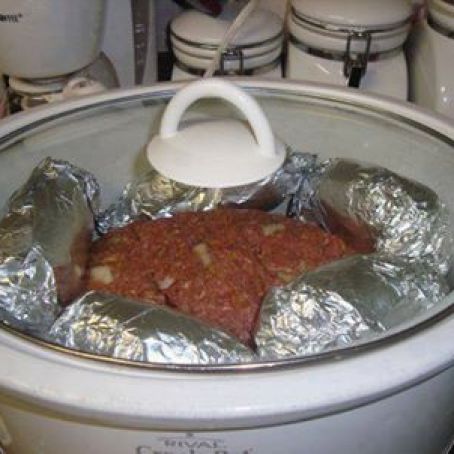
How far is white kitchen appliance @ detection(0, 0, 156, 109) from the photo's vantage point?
3.33ft

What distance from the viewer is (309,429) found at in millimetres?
506

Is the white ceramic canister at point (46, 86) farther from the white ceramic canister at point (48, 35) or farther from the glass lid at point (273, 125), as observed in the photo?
the glass lid at point (273, 125)

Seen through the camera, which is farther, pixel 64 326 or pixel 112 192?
pixel 112 192

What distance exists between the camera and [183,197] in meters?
0.83

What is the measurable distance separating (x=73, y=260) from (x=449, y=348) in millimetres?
385

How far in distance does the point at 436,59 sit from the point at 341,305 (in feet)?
2.31

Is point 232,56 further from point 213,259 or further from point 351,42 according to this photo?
point 213,259

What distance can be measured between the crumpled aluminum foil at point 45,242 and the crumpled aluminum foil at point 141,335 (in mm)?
37

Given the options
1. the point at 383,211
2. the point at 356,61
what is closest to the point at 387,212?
the point at 383,211

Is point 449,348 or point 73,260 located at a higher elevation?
point 449,348

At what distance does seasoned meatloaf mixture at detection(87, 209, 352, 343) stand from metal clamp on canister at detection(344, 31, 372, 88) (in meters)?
0.37

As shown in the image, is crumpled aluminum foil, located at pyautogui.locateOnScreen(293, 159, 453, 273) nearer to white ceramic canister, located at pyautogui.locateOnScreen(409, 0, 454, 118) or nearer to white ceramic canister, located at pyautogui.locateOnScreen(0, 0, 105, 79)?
white ceramic canister, located at pyautogui.locateOnScreen(409, 0, 454, 118)

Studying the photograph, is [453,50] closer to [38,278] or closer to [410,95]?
[410,95]

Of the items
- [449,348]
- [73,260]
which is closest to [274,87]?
[73,260]
